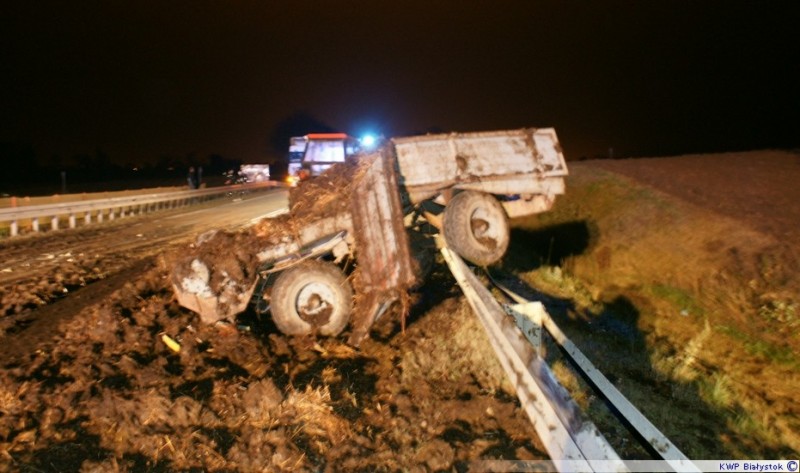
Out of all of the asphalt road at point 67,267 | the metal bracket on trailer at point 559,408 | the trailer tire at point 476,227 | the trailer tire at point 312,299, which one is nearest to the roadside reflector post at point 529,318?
the metal bracket on trailer at point 559,408

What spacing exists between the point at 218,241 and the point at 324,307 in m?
1.54

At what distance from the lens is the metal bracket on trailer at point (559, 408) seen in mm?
3502

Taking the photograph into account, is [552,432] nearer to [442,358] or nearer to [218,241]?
[442,358]

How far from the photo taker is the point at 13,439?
4.50 m

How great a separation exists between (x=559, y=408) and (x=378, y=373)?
2.67 m

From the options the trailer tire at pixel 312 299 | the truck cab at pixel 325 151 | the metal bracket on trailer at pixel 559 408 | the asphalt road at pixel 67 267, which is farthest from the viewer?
the truck cab at pixel 325 151

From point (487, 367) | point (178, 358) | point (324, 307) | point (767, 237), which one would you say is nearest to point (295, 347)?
point (324, 307)

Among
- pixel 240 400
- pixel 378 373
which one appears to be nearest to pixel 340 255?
pixel 378 373

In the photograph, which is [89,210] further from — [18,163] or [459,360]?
[18,163]

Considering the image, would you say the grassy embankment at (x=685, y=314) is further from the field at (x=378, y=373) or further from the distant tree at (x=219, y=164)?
the distant tree at (x=219, y=164)

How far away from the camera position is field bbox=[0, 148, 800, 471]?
15.4 ft

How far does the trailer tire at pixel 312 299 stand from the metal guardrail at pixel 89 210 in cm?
1037

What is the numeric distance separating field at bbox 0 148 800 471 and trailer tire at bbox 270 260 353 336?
0.20 m

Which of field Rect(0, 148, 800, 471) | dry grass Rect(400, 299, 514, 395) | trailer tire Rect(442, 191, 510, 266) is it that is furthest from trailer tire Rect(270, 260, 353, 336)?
trailer tire Rect(442, 191, 510, 266)
